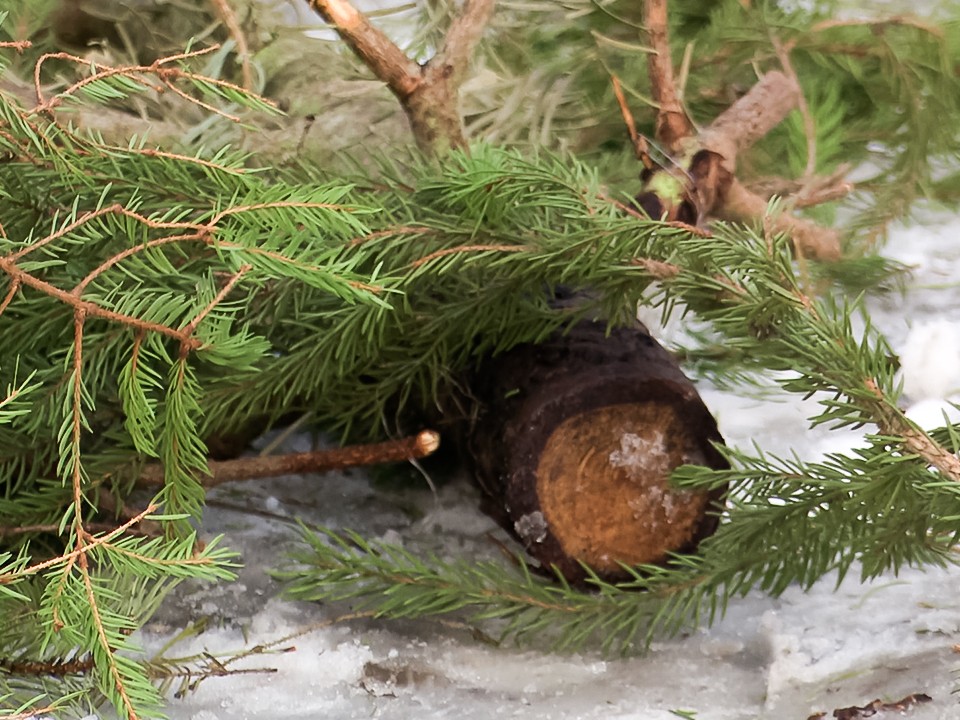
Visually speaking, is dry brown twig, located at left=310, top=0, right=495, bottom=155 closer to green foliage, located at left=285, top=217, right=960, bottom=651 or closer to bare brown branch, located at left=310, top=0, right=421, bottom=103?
bare brown branch, located at left=310, top=0, right=421, bottom=103

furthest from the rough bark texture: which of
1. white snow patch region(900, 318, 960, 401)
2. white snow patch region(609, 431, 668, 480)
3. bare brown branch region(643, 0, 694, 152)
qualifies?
white snow patch region(900, 318, 960, 401)

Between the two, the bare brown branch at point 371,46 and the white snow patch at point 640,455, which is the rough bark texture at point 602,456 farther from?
the bare brown branch at point 371,46

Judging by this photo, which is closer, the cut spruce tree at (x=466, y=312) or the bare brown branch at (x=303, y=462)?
the cut spruce tree at (x=466, y=312)

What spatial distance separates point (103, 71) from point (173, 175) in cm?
9

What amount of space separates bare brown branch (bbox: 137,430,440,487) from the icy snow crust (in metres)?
0.06

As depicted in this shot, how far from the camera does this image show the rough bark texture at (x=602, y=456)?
528mm

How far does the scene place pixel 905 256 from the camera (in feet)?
3.31

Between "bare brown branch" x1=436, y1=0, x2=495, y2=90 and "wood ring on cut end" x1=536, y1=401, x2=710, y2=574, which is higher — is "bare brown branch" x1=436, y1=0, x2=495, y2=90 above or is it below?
above

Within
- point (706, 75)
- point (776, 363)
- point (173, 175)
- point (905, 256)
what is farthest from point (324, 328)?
point (905, 256)

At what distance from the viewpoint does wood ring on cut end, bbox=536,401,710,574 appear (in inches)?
21.0

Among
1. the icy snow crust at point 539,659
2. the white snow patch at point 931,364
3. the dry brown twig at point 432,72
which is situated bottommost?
the white snow patch at point 931,364

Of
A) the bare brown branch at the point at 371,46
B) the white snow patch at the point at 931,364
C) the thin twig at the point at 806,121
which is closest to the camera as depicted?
the bare brown branch at the point at 371,46

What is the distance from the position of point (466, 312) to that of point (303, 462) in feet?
0.42

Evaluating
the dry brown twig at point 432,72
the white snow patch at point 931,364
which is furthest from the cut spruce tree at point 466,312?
the white snow patch at point 931,364
